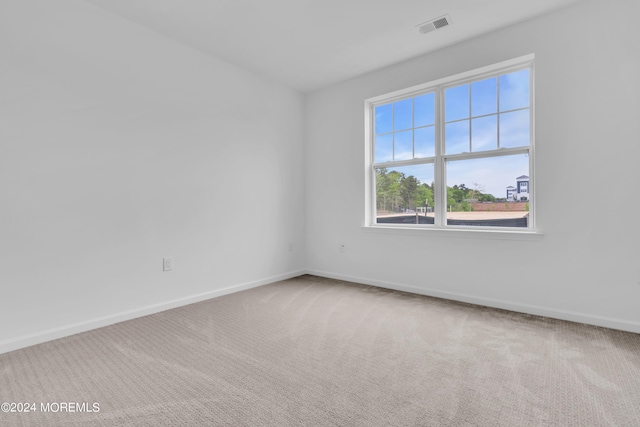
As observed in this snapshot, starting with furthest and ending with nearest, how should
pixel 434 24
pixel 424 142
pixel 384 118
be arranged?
1. pixel 384 118
2. pixel 424 142
3. pixel 434 24

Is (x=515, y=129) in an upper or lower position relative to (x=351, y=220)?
upper

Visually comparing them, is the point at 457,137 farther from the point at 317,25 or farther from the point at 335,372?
the point at 335,372

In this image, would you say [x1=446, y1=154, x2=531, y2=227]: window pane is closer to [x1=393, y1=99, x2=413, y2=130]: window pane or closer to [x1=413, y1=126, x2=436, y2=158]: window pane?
[x1=413, y1=126, x2=436, y2=158]: window pane

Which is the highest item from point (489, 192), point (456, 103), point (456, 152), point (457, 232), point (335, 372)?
point (456, 103)

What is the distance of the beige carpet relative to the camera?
1484 millimetres

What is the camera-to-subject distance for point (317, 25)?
9.42 ft

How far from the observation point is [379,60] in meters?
3.57

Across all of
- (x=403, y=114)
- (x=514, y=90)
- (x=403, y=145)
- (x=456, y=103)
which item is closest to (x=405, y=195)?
(x=403, y=145)

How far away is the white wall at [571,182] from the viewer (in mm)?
2422

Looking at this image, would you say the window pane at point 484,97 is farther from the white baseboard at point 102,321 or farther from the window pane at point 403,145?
the white baseboard at point 102,321

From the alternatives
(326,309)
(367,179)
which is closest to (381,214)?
(367,179)

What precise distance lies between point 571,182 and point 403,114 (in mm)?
1836

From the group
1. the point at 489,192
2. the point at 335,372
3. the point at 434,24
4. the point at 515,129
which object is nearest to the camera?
the point at 335,372

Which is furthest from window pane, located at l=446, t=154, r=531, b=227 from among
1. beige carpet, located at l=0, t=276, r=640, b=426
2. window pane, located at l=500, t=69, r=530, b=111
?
beige carpet, located at l=0, t=276, r=640, b=426
